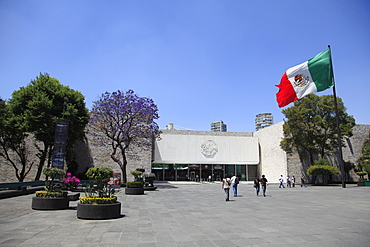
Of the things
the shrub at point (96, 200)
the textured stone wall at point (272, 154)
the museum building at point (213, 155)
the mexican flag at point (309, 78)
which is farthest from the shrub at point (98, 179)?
the textured stone wall at point (272, 154)

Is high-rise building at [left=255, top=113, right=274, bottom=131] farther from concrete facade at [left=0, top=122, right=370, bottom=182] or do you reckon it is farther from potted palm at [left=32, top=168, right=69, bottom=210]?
potted palm at [left=32, top=168, right=69, bottom=210]

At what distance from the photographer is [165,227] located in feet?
22.1

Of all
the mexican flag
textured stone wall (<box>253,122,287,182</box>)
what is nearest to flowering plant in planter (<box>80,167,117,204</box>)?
the mexican flag

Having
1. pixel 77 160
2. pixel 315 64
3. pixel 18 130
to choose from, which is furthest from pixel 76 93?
pixel 315 64

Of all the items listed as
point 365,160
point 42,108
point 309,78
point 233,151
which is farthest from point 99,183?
point 365,160

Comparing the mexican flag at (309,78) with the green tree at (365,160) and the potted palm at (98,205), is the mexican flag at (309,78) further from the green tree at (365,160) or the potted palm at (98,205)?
A: the green tree at (365,160)

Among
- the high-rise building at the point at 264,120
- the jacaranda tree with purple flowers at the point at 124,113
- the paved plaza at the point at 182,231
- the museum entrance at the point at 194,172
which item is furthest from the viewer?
the high-rise building at the point at 264,120

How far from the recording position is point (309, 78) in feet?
55.9

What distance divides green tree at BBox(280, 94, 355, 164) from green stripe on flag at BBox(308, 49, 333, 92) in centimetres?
1655

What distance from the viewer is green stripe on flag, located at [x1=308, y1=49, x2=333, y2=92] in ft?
54.5

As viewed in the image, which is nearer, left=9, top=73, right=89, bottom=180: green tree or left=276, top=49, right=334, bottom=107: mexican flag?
left=276, top=49, right=334, bottom=107: mexican flag

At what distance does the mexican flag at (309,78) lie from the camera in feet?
54.8

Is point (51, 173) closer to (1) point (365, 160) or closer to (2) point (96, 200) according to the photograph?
(2) point (96, 200)

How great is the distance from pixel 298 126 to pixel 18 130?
3339cm
